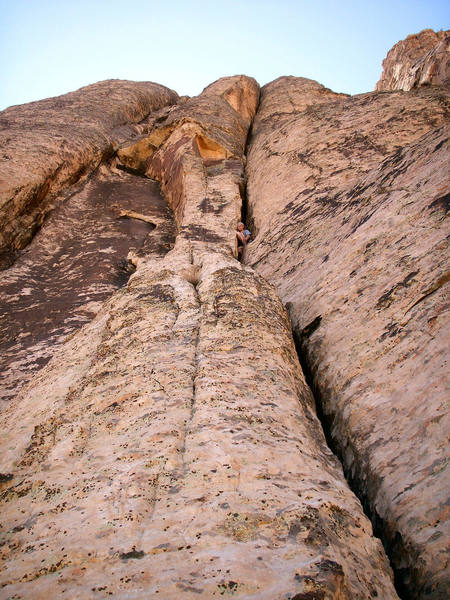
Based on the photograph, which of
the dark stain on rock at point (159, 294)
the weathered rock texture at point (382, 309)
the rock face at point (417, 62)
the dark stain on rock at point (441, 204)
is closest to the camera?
the weathered rock texture at point (382, 309)

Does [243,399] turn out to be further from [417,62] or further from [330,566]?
[417,62]

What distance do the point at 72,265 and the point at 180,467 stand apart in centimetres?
917

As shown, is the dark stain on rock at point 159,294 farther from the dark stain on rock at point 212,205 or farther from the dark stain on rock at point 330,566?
the dark stain on rock at point 212,205

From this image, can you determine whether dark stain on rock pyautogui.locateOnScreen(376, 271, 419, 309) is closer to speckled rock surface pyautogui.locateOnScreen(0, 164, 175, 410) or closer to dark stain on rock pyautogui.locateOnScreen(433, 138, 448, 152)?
dark stain on rock pyautogui.locateOnScreen(433, 138, 448, 152)

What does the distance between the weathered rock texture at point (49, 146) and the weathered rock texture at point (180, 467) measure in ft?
24.0

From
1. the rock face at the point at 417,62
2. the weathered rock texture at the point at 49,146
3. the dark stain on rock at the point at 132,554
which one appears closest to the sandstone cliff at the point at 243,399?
the dark stain on rock at the point at 132,554

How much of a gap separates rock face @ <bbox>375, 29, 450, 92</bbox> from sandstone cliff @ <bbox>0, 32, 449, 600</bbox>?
9810 millimetres

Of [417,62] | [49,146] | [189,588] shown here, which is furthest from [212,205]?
[417,62]

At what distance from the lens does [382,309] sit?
18.5 ft

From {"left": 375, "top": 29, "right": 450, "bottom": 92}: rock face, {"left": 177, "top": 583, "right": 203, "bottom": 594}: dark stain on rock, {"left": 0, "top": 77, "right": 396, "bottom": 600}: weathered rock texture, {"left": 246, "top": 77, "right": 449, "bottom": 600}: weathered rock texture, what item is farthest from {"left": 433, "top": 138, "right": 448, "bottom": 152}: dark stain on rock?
{"left": 375, "top": 29, "right": 450, "bottom": 92}: rock face

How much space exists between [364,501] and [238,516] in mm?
1820

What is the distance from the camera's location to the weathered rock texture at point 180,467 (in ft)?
8.67

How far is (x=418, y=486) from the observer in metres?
3.66

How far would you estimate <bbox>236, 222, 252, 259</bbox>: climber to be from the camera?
11406mm
